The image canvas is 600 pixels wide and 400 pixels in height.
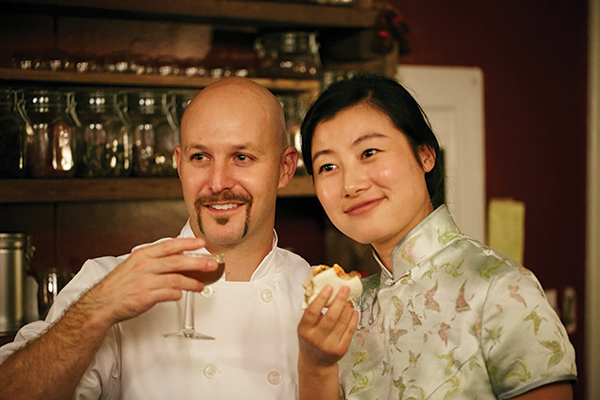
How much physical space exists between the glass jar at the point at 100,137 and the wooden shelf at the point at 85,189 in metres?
0.06

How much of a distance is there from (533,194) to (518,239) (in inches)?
13.0

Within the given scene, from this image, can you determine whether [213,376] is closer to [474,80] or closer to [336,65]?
[336,65]

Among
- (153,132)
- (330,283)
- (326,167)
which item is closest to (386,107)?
(326,167)

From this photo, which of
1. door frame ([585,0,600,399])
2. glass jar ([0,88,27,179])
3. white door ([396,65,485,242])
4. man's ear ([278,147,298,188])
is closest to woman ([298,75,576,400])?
man's ear ([278,147,298,188])

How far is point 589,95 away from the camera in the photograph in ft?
12.3

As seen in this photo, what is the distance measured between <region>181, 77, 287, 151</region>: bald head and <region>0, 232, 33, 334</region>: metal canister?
0.84 m

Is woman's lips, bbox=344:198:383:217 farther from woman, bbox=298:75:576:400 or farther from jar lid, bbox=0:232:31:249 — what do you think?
jar lid, bbox=0:232:31:249

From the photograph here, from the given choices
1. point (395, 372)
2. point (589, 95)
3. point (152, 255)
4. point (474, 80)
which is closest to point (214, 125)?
point (152, 255)

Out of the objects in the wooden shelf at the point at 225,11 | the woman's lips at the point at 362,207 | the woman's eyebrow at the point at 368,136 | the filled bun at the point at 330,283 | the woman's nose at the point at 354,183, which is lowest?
the filled bun at the point at 330,283

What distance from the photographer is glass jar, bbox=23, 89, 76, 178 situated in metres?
2.08

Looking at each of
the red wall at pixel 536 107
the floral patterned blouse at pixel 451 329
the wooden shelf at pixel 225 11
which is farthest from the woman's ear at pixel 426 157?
the red wall at pixel 536 107

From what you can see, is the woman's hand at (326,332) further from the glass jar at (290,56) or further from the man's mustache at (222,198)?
the glass jar at (290,56)

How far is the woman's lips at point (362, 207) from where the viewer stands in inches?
53.9

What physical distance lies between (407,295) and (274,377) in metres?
0.48
